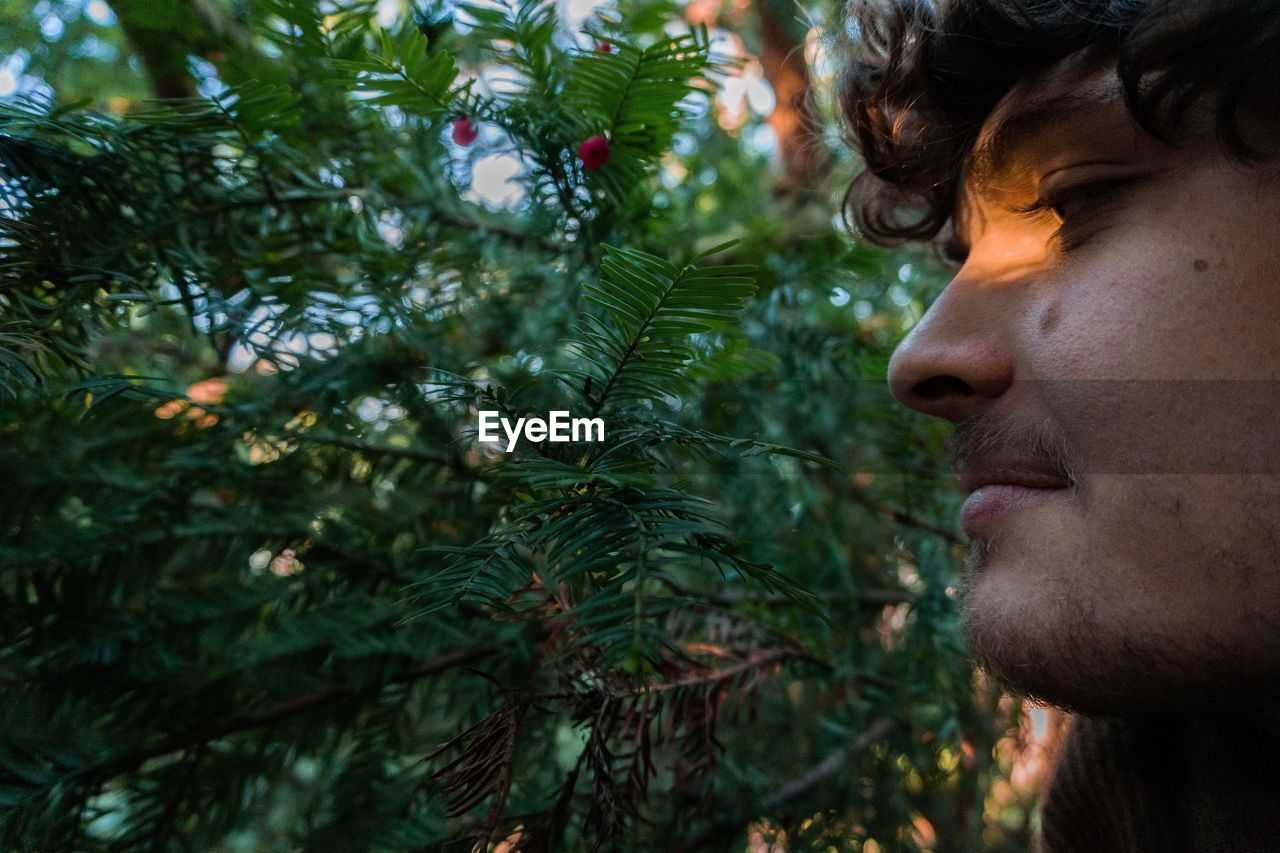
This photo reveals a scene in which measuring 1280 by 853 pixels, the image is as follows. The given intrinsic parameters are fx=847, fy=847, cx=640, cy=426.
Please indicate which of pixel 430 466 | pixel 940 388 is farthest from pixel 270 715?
pixel 940 388

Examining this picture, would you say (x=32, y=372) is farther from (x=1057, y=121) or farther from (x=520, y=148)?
(x=1057, y=121)

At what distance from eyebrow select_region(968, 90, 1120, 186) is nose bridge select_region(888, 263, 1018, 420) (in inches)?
3.3

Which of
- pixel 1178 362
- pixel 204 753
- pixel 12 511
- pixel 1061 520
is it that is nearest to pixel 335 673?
pixel 204 753

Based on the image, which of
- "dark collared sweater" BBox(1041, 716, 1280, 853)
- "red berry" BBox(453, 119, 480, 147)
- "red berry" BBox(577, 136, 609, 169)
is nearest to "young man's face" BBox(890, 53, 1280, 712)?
"dark collared sweater" BBox(1041, 716, 1280, 853)

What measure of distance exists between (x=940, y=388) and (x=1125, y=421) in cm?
15

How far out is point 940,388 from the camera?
0.69 metres

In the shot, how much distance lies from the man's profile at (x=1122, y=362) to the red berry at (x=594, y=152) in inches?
11.3

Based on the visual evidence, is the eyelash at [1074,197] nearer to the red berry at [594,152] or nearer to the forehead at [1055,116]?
the forehead at [1055,116]

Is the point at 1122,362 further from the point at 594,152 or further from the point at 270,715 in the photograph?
the point at 270,715

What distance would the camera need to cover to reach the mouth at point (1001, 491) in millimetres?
619

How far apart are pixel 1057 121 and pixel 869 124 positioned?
24cm

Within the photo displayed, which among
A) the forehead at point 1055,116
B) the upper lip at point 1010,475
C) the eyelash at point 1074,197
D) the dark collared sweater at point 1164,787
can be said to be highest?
the forehead at point 1055,116

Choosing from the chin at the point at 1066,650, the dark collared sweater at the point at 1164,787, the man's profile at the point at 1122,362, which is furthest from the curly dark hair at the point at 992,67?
the dark collared sweater at the point at 1164,787

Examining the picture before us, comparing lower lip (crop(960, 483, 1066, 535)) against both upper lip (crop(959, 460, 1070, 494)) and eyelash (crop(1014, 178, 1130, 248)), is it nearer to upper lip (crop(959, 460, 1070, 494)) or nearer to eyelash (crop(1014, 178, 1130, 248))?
upper lip (crop(959, 460, 1070, 494))
